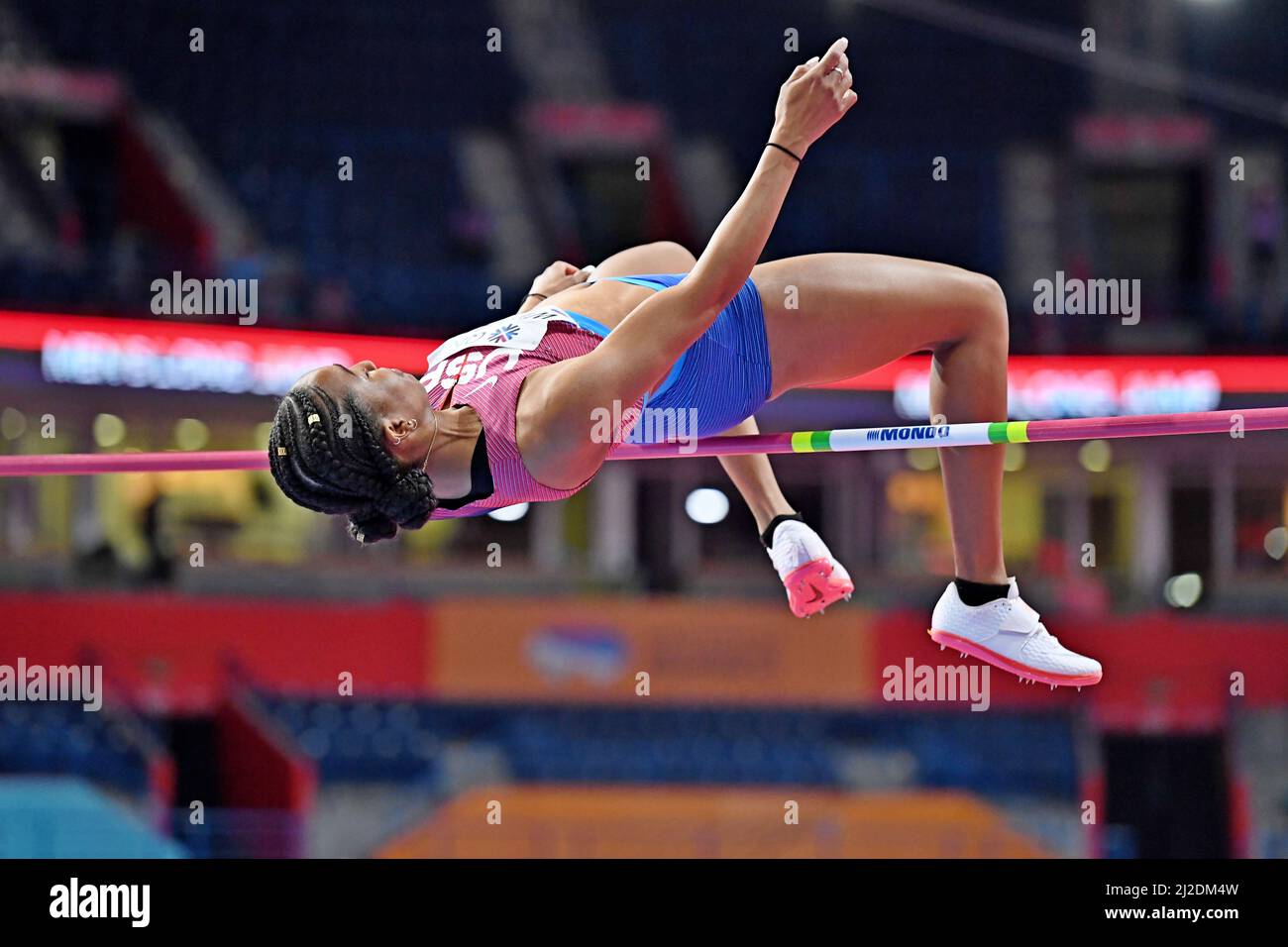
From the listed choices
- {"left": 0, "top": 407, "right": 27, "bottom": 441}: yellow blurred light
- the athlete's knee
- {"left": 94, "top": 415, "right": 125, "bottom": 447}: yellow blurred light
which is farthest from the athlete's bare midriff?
{"left": 94, "top": 415, "right": 125, "bottom": 447}: yellow blurred light

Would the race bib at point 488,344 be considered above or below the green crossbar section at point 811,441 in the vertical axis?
above

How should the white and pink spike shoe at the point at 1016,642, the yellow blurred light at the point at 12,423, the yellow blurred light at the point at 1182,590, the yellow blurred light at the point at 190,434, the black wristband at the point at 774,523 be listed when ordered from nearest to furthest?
the white and pink spike shoe at the point at 1016,642 → the black wristband at the point at 774,523 → the yellow blurred light at the point at 12,423 → the yellow blurred light at the point at 1182,590 → the yellow blurred light at the point at 190,434

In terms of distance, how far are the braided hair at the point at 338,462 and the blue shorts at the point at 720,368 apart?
62 centimetres

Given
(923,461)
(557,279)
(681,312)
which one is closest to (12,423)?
(923,461)

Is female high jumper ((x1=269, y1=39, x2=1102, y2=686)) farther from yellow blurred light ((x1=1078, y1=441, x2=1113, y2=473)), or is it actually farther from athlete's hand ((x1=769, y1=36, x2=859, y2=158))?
yellow blurred light ((x1=1078, y1=441, x2=1113, y2=473))

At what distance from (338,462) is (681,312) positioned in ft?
2.82

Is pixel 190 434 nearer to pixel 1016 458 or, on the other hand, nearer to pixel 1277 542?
pixel 1016 458

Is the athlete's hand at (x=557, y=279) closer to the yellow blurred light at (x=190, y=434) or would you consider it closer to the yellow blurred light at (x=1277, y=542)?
the yellow blurred light at (x=190, y=434)

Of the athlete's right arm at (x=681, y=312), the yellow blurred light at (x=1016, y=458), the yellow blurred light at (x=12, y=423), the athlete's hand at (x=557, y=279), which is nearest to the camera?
the athlete's right arm at (x=681, y=312)

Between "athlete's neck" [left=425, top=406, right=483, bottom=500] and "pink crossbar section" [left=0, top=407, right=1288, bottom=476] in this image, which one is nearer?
"athlete's neck" [left=425, top=406, right=483, bottom=500]

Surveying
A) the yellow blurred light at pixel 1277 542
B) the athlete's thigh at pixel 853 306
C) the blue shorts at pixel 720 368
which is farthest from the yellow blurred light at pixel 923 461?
the blue shorts at pixel 720 368

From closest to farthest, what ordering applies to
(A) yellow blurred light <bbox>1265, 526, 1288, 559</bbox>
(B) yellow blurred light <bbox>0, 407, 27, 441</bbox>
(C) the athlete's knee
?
1. (C) the athlete's knee
2. (B) yellow blurred light <bbox>0, 407, 27, 441</bbox>
3. (A) yellow blurred light <bbox>1265, 526, 1288, 559</bbox>

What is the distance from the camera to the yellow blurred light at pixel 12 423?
14578 millimetres

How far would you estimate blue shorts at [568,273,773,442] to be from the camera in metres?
3.96
